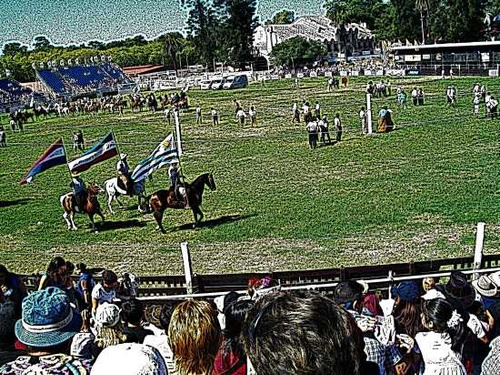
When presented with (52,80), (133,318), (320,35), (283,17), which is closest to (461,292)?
(133,318)

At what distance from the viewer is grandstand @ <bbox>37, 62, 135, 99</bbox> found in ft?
263

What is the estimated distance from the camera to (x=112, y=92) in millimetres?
80500

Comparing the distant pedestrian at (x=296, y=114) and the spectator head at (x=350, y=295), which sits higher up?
the spectator head at (x=350, y=295)

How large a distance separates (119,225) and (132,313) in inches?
463

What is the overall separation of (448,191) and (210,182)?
20.3 ft

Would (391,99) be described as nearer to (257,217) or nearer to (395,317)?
(257,217)

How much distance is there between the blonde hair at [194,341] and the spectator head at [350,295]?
1975 mm

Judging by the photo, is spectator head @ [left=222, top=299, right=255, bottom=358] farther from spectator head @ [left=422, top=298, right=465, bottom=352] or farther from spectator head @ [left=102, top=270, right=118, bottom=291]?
spectator head @ [left=102, top=270, right=118, bottom=291]

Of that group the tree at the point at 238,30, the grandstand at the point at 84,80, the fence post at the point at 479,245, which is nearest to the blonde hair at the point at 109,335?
the fence post at the point at 479,245

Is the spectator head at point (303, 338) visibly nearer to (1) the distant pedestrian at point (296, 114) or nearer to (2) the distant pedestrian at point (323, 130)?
(2) the distant pedestrian at point (323, 130)

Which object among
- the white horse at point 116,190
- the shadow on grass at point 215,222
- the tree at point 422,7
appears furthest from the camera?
the tree at point 422,7

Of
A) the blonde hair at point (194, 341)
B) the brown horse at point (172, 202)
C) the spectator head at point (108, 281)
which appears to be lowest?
the brown horse at point (172, 202)

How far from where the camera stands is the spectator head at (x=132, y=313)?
5.85 meters

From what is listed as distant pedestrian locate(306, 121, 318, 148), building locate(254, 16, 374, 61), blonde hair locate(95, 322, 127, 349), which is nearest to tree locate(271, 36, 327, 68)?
building locate(254, 16, 374, 61)
